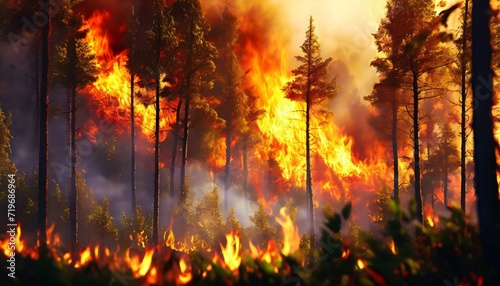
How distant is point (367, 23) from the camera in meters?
43.4

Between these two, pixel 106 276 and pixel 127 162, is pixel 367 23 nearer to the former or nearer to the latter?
pixel 127 162

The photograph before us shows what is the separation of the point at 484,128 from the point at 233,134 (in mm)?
28814

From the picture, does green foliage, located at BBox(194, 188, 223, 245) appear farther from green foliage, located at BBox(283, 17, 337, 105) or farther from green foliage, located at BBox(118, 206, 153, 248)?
green foliage, located at BBox(283, 17, 337, 105)

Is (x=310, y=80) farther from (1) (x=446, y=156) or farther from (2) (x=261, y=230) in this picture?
(1) (x=446, y=156)

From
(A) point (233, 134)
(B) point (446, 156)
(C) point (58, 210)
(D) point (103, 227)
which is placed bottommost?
(D) point (103, 227)

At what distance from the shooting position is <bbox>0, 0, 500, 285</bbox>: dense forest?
496 centimetres

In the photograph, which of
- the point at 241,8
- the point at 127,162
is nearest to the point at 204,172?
the point at 127,162

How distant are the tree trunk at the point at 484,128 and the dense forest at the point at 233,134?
0.02 metres

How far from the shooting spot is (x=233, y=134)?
35188 millimetres

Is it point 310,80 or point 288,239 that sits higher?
point 310,80

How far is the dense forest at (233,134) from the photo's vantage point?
16.3 feet

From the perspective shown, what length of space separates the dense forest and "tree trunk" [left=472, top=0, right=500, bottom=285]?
0.02 meters

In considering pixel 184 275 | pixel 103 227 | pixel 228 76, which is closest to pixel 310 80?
A: pixel 228 76

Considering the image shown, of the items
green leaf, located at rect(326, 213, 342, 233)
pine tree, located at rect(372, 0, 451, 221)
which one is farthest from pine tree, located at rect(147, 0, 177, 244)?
green leaf, located at rect(326, 213, 342, 233)
